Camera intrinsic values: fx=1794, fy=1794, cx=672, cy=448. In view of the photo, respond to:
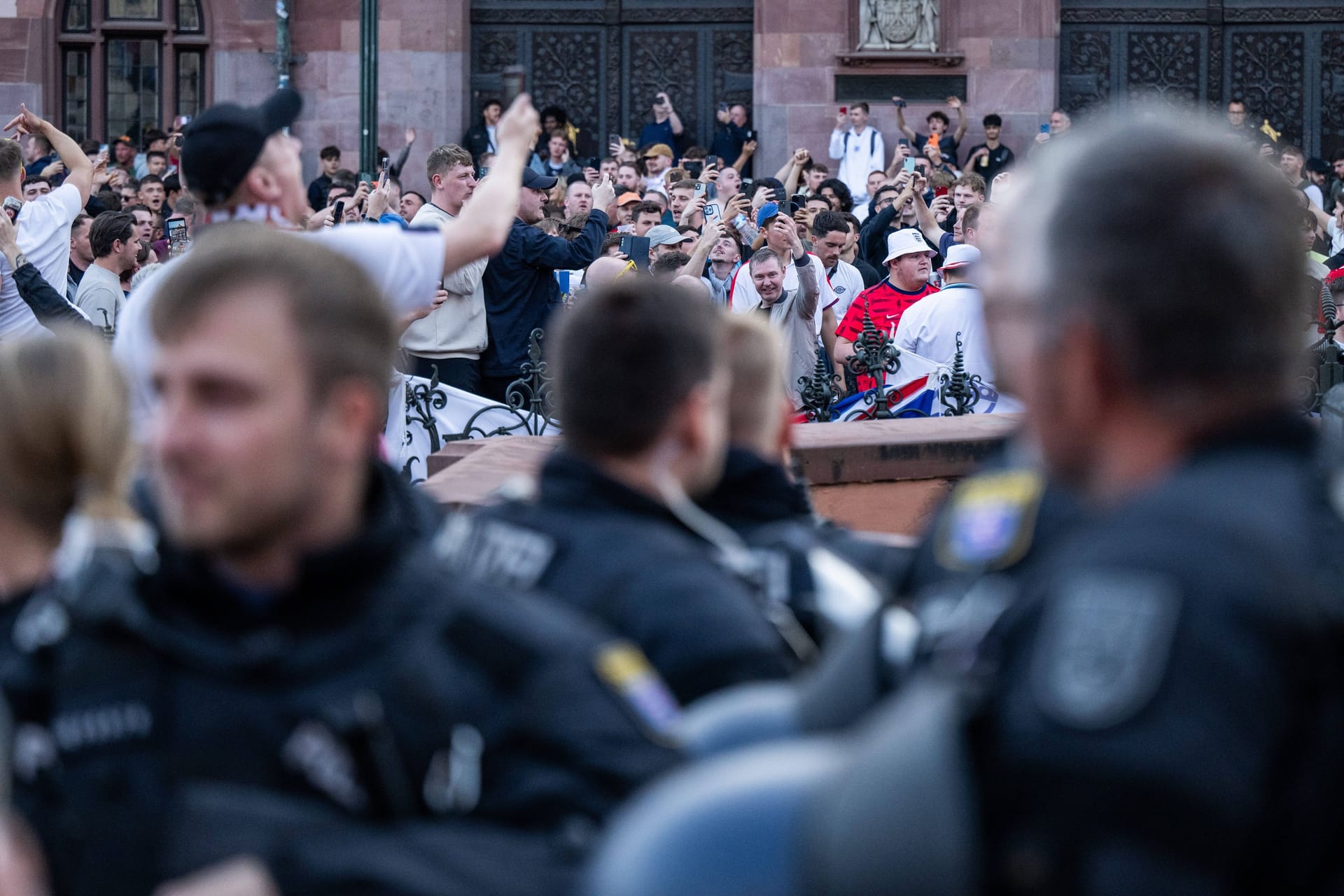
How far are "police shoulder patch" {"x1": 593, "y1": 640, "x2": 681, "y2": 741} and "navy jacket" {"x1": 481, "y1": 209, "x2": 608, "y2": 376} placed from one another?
7.37 m

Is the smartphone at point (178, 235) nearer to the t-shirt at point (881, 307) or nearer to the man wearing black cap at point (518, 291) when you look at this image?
the man wearing black cap at point (518, 291)

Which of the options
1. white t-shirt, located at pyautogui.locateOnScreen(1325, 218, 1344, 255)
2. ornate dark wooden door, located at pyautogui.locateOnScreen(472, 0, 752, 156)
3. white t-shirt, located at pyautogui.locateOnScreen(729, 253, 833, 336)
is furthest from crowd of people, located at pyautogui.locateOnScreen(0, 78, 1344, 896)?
ornate dark wooden door, located at pyautogui.locateOnScreen(472, 0, 752, 156)

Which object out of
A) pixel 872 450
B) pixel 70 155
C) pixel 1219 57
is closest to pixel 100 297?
pixel 70 155

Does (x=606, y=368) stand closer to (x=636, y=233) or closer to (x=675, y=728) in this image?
(x=675, y=728)

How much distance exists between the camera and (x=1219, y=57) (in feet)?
77.6

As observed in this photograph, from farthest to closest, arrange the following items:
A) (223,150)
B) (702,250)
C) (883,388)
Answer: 1. (702,250)
2. (883,388)
3. (223,150)

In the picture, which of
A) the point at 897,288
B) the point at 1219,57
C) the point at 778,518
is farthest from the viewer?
the point at 1219,57

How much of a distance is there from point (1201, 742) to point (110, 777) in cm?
122

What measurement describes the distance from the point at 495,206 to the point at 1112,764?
9.14ft

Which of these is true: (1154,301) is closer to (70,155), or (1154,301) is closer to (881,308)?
(881,308)

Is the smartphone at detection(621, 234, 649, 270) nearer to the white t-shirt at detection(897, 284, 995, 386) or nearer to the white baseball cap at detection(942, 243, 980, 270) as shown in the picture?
the white baseball cap at detection(942, 243, 980, 270)

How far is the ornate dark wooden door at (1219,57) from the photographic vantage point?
23453mm

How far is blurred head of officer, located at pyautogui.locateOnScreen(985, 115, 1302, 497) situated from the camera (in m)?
1.50

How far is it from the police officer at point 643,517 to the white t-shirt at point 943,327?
6.18m
